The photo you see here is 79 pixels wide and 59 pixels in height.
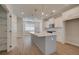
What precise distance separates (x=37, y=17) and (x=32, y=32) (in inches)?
17.7

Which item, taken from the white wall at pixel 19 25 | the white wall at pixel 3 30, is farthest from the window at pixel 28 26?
the white wall at pixel 3 30

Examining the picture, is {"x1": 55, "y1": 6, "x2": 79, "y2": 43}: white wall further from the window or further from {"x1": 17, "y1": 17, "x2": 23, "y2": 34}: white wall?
{"x1": 17, "y1": 17, "x2": 23, "y2": 34}: white wall

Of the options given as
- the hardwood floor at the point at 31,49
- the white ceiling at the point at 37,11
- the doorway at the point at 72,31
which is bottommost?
the hardwood floor at the point at 31,49

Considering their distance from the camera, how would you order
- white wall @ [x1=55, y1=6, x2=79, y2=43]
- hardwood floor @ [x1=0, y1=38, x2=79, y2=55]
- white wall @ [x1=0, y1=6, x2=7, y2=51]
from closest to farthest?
hardwood floor @ [x1=0, y1=38, x2=79, y2=55] < white wall @ [x1=55, y1=6, x2=79, y2=43] < white wall @ [x1=0, y1=6, x2=7, y2=51]

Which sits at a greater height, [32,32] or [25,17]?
[25,17]

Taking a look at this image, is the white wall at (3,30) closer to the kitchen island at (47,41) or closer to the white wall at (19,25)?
the white wall at (19,25)

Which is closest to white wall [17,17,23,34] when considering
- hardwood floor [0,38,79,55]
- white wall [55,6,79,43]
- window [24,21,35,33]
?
window [24,21,35,33]

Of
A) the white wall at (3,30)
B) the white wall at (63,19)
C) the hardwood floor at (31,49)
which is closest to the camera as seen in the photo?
the hardwood floor at (31,49)

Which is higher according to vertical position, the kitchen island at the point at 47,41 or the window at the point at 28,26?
the window at the point at 28,26

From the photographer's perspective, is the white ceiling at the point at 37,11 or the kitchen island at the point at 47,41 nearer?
the white ceiling at the point at 37,11

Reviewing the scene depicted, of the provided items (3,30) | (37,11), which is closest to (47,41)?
(37,11)

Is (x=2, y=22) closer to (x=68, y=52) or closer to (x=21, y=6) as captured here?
(x=21, y=6)

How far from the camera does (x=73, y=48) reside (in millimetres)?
2467
